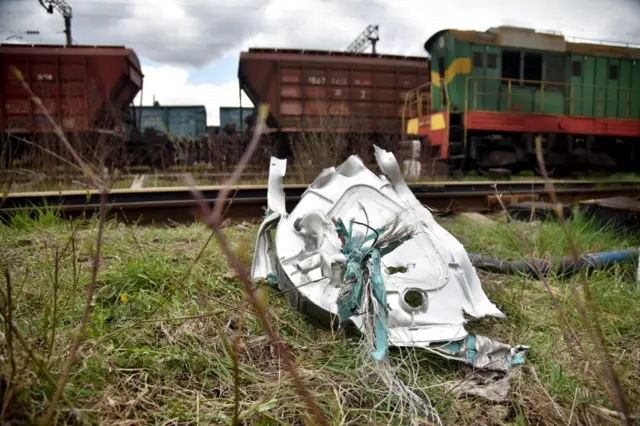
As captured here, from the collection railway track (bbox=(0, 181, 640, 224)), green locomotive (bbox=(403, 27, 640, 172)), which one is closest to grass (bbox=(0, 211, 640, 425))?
railway track (bbox=(0, 181, 640, 224))

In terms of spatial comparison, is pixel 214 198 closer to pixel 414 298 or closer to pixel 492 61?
pixel 414 298

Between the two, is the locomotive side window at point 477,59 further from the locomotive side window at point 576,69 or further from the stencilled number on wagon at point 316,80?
the stencilled number on wagon at point 316,80

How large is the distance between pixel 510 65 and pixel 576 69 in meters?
1.82

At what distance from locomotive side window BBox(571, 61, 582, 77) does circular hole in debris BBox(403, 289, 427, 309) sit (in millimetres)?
10474

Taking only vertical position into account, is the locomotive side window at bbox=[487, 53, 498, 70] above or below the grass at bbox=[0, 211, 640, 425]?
above

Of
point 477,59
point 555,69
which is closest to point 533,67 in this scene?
point 555,69

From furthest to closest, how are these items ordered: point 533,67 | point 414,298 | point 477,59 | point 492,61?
point 533,67 < point 492,61 < point 477,59 < point 414,298

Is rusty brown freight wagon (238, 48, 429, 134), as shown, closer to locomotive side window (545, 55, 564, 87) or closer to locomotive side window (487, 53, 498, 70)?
locomotive side window (487, 53, 498, 70)

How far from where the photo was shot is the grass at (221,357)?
3.94 ft

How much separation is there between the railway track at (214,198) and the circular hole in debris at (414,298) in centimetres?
153

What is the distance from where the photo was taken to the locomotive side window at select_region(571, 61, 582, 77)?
10.0 meters

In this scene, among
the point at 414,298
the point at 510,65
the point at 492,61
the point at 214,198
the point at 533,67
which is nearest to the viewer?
the point at 414,298

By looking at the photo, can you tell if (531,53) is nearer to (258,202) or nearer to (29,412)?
(258,202)

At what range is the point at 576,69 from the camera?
10086 mm
